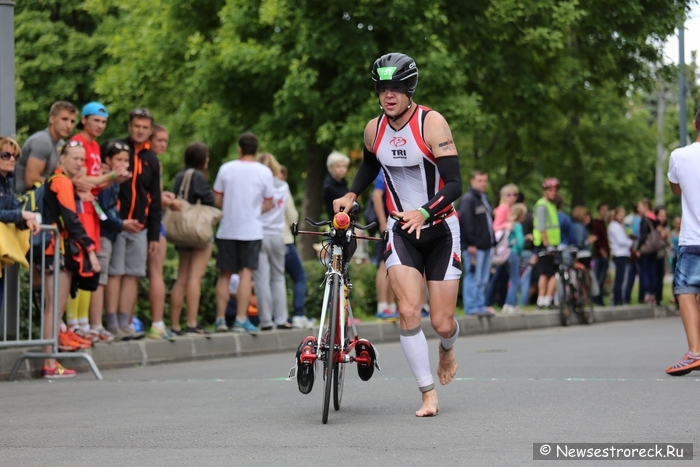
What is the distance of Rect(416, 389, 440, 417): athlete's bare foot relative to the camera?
27.1 feet

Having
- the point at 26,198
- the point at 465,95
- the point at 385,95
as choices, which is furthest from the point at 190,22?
the point at 385,95

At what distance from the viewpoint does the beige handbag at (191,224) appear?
14.1 meters

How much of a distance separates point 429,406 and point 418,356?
328mm

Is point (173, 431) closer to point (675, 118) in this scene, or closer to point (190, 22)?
point (190, 22)

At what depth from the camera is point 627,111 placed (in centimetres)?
3625

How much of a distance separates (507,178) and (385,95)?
26.7 m

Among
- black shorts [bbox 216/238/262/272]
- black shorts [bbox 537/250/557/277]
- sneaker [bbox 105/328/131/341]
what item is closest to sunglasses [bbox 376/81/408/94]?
sneaker [bbox 105/328/131/341]

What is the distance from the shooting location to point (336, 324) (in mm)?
8250

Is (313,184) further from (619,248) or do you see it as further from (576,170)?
(576,170)

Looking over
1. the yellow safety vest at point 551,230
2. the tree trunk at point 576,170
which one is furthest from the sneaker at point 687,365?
the tree trunk at point 576,170

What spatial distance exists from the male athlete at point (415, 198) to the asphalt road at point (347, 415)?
1.73ft

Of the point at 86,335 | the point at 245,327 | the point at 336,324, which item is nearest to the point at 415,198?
the point at 336,324

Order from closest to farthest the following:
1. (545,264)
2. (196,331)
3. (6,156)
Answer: (6,156), (196,331), (545,264)

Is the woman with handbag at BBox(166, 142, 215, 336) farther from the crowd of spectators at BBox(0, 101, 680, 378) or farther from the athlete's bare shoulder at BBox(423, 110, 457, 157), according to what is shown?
the athlete's bare shoulder at BBox(423, 110, 457, 157)
